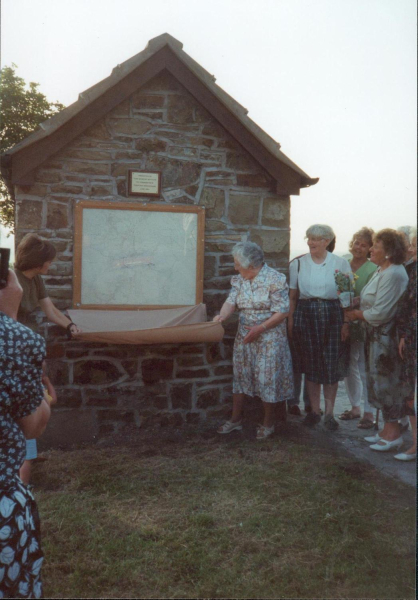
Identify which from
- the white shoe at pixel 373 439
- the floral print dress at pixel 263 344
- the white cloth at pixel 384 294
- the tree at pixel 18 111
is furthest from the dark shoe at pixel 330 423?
the tree at pixel 18 111

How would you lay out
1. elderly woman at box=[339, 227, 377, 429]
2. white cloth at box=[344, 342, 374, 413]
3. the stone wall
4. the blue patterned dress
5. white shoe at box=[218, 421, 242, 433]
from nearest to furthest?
the blue patterned dress
the stone wall
white shoe at box=[218, 421, 242, 433]
elderly woman at box=[339, 227, 377, 429]
white cloth at box=[344, 342, 374, 413]

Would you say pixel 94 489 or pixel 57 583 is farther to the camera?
pixel 94 489

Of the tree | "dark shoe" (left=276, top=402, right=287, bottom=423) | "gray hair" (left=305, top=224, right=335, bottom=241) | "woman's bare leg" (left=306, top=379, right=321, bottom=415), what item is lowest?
"dark shoe" (left=276, top=402, right=287, bottom=423)

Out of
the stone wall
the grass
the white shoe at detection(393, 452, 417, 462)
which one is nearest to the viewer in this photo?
the grass

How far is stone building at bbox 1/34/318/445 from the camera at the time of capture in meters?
4.97

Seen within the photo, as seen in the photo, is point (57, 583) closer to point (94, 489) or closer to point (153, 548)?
point (153, 548)

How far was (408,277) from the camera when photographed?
4129 millimetres

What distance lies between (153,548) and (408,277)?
2.66 meters

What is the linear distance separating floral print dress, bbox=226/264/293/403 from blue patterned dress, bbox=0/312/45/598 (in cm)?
328

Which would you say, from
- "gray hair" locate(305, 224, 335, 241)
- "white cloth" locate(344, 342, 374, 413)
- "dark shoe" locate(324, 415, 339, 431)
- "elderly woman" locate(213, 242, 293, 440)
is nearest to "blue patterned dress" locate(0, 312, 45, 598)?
"elderly woman" locate(213, 242, 293, 440)

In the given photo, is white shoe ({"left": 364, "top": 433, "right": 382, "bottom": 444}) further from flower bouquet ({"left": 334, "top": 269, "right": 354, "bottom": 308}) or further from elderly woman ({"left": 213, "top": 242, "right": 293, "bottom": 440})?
flower bouquet ({"left": 334, "top": 269, "right": 354, "bottom": 308})

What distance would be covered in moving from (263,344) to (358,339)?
121 cm

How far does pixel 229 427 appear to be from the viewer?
5.34 meters

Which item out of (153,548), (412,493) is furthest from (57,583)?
(412,493)
